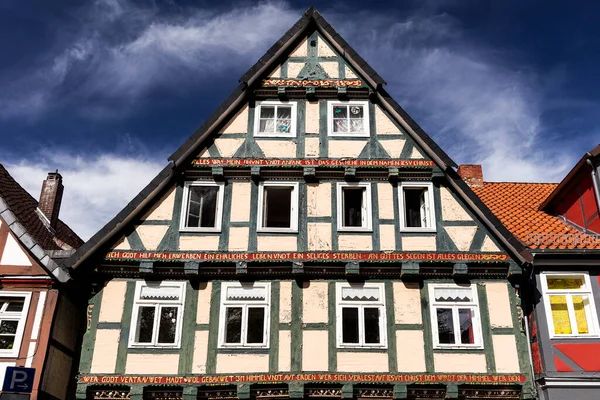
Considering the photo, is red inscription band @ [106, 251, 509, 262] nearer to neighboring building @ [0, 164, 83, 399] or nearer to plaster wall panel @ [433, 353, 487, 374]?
neighboring building @ [0, 164, 83, 399]

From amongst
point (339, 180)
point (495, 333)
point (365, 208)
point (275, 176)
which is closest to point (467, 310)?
point (495, 333)

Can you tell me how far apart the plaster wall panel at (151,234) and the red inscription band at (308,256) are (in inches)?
9.2

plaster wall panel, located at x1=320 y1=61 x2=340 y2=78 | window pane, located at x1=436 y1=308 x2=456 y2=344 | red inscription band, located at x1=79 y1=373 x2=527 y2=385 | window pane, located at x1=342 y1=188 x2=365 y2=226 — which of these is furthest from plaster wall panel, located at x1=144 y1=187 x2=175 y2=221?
window pane, located at x1=436 y1=308 x2=456 y2=344

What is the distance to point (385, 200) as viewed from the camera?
16.5 metres

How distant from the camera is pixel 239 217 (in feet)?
53.2

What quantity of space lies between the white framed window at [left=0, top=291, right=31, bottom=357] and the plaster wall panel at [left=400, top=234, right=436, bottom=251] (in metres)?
9.37

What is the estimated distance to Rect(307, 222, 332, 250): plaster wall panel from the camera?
15.9 m

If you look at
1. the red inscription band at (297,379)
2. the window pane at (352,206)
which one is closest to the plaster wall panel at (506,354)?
the red inscription band at (297,379)

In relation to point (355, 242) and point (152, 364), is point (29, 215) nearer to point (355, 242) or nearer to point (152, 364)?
point (152, 364)

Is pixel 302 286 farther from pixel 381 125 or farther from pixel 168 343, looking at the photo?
pixel 381 125

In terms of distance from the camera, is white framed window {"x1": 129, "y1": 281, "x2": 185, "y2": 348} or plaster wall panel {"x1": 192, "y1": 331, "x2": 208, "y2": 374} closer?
plaster wall panel {"x1": 192, "y1": 331, "x2": 208, "y2": 374}

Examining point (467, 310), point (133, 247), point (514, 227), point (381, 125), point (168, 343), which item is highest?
point (381, 125)

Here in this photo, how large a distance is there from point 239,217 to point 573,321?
8.64m

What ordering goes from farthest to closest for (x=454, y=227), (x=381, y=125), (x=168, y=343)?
(x=381, y=125), (x=454, y=227), (x=168, y=343)
